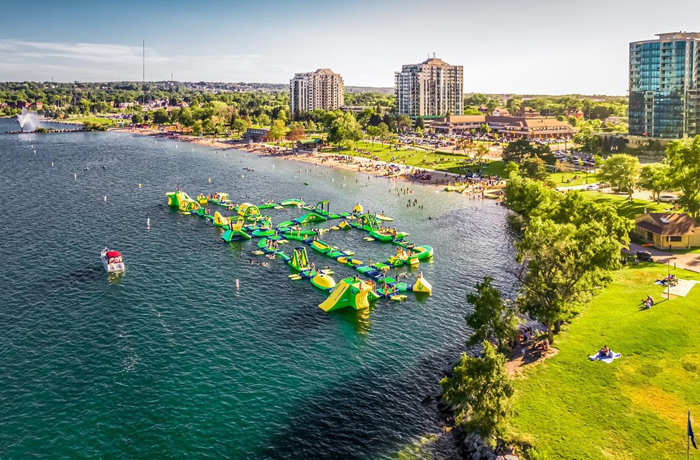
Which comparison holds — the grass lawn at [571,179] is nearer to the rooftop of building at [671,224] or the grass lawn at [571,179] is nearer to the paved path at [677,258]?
the rooftop of building at [671,224]

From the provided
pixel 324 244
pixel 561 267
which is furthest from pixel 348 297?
pixel 561 267

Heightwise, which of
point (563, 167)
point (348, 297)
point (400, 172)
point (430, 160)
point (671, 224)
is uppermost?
point (430, 160)

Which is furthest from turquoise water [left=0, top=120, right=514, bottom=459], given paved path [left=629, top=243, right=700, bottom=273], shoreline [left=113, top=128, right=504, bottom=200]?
shoreline [left=113, top=128, right=504, bottom=200]

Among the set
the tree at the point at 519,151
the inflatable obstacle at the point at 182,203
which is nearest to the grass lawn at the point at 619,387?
the inflatable obstacle at the point at 182,203

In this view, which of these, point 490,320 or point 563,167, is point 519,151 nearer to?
point 563,167

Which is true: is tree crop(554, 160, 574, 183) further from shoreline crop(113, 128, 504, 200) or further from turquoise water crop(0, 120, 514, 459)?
turquoise water crop(0, 120, 514, 459)
